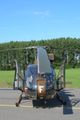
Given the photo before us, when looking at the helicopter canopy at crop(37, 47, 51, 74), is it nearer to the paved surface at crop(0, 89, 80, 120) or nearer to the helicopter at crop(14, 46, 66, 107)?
the helicopter at crop(14, 46, 66, 107)

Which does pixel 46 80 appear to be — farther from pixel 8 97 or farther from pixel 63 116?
pixel 8 97

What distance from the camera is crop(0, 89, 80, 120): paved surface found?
1366 cm

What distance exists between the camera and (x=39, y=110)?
15094 millimetres

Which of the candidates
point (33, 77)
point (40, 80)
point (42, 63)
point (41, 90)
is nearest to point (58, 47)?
point (33, 77)

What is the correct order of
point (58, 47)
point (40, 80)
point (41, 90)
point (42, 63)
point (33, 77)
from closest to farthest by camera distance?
point (42, 63) < point (41, 90) < point (40, 80) < point (33, 77) < point (58, 47)

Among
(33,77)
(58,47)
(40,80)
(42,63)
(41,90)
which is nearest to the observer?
(42,63)

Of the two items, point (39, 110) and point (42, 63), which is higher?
point (42, 63)

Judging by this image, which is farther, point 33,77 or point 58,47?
point 58,47

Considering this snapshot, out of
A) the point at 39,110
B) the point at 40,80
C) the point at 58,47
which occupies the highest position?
the point at 58,47

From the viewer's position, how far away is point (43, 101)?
54.1 ft

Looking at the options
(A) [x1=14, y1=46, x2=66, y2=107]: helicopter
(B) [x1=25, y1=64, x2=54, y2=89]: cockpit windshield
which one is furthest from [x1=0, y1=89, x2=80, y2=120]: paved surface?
(B) [x1=25, y1=64, x2=54, y2=89]: cockpit windshield

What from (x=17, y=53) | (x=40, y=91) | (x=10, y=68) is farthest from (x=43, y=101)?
(x=17, y=53)

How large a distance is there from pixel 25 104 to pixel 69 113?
2.64 meters

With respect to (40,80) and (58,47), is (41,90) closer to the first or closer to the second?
(40,80)
